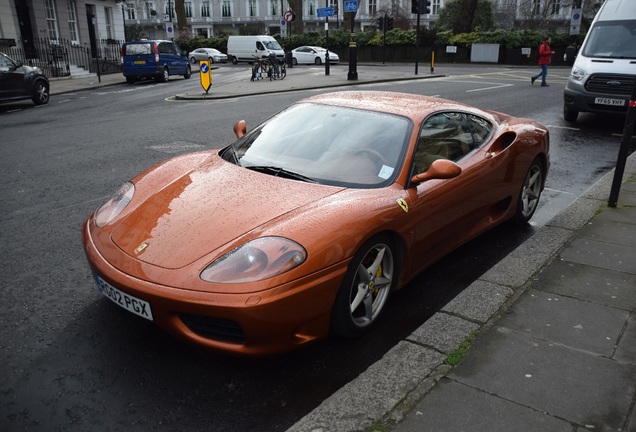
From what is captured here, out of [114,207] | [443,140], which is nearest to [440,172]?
[443,140]

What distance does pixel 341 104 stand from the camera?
4.27 m

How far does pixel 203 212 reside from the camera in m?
3.18

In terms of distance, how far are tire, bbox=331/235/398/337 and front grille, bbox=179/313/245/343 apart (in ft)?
1.88

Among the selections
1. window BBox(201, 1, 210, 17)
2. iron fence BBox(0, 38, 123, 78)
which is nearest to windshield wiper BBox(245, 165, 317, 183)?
iron fence BBox(0, 38, 123, 78)

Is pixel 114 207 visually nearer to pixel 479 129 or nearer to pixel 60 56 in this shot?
pixel 479 129

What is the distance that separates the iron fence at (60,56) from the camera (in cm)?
2462

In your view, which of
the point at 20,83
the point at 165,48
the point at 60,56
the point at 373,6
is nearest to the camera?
the point at 20,83

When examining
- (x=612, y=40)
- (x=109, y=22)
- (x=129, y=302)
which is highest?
(x=109, y=22)

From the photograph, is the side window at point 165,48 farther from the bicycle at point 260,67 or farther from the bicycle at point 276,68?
the bicycle at point 276,68

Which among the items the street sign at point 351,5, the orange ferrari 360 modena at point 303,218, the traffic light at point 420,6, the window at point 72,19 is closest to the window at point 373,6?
the traffic light at point 420,6

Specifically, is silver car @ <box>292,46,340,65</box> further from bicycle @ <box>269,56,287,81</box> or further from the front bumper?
the front bumper

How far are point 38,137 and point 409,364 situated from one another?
920 centimetres

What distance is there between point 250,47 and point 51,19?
18043mm

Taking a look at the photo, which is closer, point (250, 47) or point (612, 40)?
point (612, 40)
